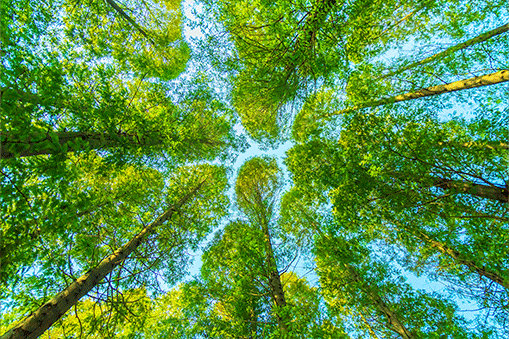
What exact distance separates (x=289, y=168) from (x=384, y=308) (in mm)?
4825

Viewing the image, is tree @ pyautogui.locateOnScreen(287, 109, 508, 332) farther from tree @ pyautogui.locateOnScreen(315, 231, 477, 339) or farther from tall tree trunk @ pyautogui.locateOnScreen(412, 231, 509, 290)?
tree @ pyautogui.locateOnScreen(315, 231, 477, 339)

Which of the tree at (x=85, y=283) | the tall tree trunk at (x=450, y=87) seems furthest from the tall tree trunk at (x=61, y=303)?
the tall tree trunk at (x=450, y=87)

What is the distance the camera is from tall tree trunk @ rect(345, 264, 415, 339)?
4.04m

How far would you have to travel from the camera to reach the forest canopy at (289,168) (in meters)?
3.04

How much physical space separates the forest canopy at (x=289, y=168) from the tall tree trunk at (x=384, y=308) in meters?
0.04

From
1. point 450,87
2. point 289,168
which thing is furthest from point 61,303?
point 450,87

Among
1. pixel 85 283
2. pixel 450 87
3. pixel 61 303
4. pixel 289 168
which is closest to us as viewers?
pixel 61 303

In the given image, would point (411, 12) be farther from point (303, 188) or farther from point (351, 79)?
point (303, 188)

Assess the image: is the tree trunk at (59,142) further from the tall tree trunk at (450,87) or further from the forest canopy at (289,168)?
the tall tree trunk at (450,87)

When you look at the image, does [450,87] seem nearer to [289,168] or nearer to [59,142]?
[289,168]

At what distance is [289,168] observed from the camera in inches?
263

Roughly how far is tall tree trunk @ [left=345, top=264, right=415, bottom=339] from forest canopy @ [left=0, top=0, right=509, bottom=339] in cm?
4

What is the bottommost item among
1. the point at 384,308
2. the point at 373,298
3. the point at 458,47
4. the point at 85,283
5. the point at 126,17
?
the point at 85,283

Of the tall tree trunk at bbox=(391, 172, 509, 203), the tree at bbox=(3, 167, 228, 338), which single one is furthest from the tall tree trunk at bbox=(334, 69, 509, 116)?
the tree at bbox=(3, 167, 228, 338)
